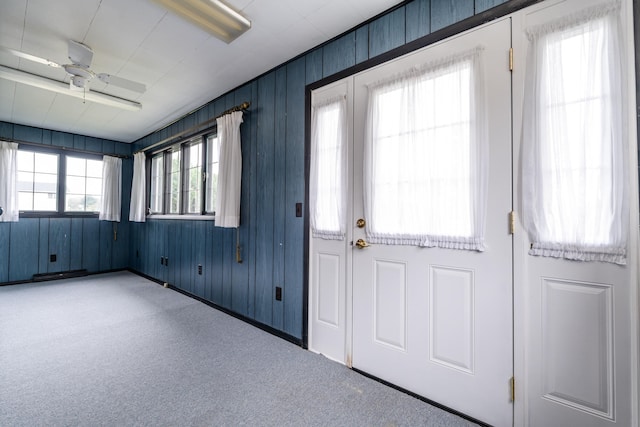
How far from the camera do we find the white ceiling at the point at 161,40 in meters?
1.99

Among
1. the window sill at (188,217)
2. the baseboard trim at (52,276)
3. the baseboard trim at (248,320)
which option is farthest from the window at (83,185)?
the baseboard trim at (248,320)

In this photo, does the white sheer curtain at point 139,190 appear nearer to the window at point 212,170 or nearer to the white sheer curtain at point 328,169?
the window at point 212,170

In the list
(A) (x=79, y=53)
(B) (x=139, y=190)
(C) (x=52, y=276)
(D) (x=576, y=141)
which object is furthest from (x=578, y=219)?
(C) (x=52, y=276)

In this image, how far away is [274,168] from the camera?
2818 mm

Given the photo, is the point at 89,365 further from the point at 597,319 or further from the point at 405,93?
the point at 597,319

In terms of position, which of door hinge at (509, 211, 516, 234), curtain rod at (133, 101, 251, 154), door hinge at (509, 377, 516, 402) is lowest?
door hinge at (509, 377, 516, 402)

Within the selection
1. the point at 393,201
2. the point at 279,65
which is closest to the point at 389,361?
the point at 393,201

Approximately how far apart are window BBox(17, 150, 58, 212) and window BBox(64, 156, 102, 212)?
0.57ft

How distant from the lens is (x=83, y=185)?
534 centimetres

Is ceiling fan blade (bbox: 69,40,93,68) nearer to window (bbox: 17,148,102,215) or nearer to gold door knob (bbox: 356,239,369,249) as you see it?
gold door knob (bbox: 356,239,369,249)

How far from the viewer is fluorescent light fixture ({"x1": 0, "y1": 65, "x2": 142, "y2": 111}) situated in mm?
2648

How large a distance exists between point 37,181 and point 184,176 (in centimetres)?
283

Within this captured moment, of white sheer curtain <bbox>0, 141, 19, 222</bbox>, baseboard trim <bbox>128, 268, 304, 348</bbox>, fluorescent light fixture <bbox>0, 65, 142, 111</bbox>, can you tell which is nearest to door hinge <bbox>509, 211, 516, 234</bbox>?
baseboard trim <bbox>128, 268, 304, 348</bbox>

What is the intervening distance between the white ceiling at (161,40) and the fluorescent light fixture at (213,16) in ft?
0.31
